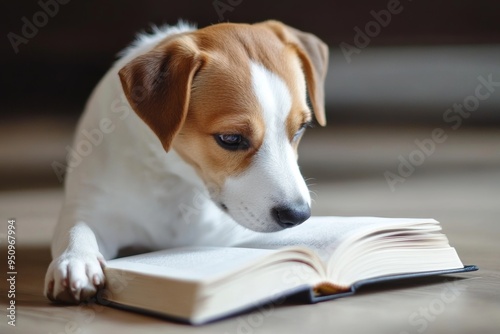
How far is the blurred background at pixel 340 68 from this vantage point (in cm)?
441

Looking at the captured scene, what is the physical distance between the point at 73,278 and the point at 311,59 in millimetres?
997

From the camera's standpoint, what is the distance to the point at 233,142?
1894 mm

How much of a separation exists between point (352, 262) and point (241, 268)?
11.8 inches

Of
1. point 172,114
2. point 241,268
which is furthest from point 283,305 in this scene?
point 172,114

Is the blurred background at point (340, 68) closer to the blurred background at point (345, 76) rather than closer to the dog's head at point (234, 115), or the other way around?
the blurred background at point (345, 76)

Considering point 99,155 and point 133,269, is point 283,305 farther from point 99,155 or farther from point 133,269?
point 99,155

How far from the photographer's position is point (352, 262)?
1.68 meters

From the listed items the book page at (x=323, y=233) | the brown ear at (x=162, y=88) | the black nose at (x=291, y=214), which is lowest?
the book page at (x=323, y=233)

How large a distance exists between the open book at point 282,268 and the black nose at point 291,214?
0.07 m

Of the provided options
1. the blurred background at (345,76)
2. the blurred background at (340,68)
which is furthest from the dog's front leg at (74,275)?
the blurred background at (340,68)

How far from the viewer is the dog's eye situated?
188 cm

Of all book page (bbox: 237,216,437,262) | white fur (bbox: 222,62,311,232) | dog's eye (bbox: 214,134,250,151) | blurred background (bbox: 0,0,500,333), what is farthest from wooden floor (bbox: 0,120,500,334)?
dog's eye (bbox: 214,134,250,151)

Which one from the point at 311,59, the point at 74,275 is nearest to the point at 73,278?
the point at 74,275

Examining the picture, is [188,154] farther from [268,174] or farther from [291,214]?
[291,214]
